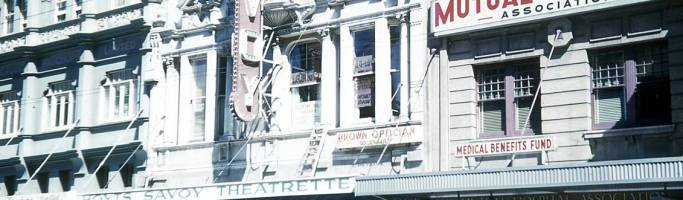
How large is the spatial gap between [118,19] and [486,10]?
13688 mm

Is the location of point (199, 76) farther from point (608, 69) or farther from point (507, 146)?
point (608, 69)

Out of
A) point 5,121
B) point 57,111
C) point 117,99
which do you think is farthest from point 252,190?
point 5,121

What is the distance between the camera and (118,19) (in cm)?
3331

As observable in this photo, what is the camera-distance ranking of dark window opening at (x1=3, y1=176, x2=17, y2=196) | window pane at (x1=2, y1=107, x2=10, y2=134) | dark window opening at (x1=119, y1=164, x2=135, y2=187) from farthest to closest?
window pane at (x1=2, y1=107, x2=10, y2=134)
dark window opening at (x1=3, y1=176, x2=17, y2=196)
dark window opening at (x1=119, y1=164, x2=135, y2=187)

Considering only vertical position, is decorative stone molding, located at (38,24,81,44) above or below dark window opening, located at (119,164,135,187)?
above

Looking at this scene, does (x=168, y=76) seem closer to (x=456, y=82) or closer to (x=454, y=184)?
(x=456, y=82)

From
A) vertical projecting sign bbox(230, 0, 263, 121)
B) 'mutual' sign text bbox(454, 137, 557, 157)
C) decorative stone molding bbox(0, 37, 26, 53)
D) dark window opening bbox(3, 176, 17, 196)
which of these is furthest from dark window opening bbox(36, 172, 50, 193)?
'mutual' sign text bbox(454, 137, 557, 157)

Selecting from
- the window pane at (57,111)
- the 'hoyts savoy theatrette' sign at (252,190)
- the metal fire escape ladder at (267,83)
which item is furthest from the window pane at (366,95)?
the window pane at (57,111)

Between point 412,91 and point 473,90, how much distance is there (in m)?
1.50

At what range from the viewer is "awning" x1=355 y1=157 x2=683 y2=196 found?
18828 millimetres

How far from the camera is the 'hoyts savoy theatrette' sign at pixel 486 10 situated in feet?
74.5

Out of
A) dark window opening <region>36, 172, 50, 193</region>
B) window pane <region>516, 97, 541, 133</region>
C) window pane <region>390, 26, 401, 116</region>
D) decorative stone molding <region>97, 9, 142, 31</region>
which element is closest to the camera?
window pane <region>516, 97, 541, 133</region>

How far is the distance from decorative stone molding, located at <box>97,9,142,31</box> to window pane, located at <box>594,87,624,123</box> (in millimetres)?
14987

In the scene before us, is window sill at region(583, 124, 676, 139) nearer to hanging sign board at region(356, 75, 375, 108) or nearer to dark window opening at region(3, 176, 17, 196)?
hanging sign board at region(356, 75, 375, 108)
